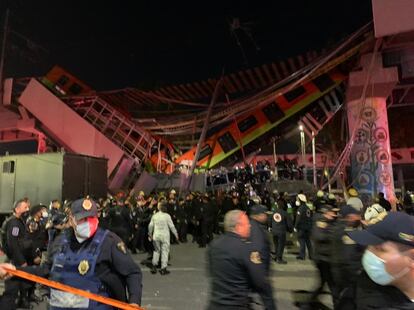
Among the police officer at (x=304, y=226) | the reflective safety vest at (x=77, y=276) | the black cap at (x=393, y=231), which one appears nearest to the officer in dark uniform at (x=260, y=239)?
the reflective safety vest at (x=77, y=276)

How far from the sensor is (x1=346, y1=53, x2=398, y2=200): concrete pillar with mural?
47.0 feet

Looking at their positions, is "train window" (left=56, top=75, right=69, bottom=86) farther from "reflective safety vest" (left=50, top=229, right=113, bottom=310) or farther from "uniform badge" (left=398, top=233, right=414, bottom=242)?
"uniform badge" (left=398, top=233, right=414, bottom=242)

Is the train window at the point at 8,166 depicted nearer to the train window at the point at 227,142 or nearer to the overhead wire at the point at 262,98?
the overhead wire at the point at 262,98

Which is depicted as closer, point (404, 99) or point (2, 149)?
point (404, 99)

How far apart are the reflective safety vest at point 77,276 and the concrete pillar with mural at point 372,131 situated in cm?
1320

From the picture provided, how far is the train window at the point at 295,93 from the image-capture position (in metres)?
17.8

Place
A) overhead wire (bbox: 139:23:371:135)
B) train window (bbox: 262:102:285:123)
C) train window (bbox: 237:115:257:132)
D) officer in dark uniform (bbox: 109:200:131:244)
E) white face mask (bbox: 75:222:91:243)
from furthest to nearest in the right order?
train window (bbox: 237:115:257:132) < train window (bbox: 262:102:285:123) < overhead wire (bbox: 139:23:371:135) < officer in dark uniform (bbox: 109:200:131:244) < white face mask (bbox: 75:222:91:243)

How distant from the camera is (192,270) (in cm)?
892

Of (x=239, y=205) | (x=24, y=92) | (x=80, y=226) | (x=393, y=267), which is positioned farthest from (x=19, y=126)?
(x=393, y=267)

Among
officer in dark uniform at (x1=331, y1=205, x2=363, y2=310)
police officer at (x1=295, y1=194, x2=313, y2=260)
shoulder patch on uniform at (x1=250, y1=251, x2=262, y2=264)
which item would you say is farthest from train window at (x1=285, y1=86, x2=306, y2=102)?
shoulder patch on uniform at (x1=250, y1=251, x2=262, y2=264)

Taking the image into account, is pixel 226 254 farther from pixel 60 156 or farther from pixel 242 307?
pixel 60 156

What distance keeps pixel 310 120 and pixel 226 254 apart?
15706mm

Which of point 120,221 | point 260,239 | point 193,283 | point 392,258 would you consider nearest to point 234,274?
point 260,239

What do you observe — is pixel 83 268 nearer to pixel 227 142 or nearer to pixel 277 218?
pixel 277 218
